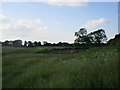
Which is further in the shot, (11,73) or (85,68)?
(11,73)

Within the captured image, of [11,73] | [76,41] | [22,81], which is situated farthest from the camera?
[76,41]

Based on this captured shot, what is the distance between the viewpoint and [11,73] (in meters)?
8.85

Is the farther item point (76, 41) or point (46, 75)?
point (76, 41)

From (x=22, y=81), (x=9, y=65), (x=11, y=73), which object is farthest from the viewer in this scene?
(x=9, y=65)

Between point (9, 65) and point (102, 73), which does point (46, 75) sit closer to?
point (102, 73)

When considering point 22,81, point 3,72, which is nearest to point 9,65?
point 3,72

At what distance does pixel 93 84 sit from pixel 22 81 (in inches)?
100

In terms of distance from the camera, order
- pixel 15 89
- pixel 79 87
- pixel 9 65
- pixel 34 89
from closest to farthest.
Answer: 1. pixel 79 87
2. pixel 34 89
3. pixel 15 89
4. pixel 9 65

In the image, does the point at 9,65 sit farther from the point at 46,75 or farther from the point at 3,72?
the point at 46,75

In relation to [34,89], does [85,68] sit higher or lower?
Result: higher

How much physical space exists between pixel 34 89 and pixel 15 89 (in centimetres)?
79

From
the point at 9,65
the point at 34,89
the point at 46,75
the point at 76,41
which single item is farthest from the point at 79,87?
the point at 76,41

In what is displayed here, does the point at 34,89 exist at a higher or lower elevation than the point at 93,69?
lower

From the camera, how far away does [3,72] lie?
30.1 ft
